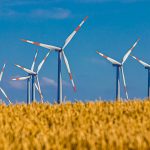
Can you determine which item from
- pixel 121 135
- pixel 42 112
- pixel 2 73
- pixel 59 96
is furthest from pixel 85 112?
pixel 2 73

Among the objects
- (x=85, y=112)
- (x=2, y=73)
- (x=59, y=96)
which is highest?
(x=2, y=73)

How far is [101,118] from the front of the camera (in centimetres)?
1548

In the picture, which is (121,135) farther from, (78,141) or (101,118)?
(101,118)

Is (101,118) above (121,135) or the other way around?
above

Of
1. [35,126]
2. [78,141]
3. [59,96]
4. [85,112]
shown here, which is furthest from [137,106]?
[59,96]

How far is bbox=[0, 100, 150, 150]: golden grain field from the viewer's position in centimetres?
1025

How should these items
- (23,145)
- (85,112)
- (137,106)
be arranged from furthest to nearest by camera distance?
(137,106)
(85,112)
(23,145)

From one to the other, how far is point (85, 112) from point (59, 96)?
18.8 meters

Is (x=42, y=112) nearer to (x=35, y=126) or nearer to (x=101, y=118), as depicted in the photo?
(x=101, y=118)

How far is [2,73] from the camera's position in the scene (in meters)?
52.0

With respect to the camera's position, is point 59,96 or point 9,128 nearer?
point 9,128

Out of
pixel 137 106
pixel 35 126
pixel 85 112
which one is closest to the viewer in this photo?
pixel 35 126

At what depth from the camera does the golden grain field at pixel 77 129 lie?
10250 mm

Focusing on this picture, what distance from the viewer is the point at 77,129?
12523mm
